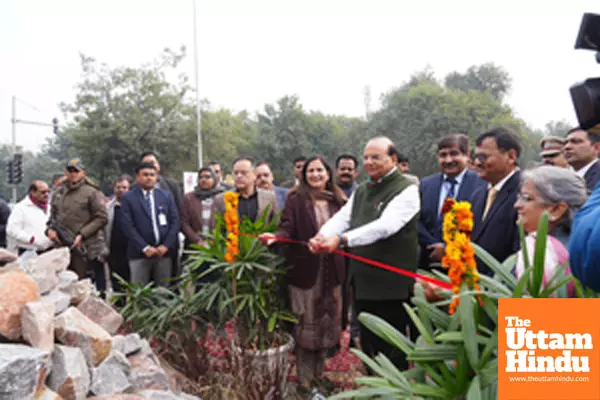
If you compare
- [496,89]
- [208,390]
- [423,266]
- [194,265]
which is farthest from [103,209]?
[496,89]

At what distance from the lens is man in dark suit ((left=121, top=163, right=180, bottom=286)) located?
5230 mm

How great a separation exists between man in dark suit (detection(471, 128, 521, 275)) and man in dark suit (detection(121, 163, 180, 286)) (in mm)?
3443

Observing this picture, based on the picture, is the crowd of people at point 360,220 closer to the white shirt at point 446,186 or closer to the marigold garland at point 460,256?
the white shirt at point 446,186

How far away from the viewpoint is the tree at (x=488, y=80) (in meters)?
45.0

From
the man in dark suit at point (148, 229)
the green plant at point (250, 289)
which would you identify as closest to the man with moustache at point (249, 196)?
the green plant at point (250, 289)

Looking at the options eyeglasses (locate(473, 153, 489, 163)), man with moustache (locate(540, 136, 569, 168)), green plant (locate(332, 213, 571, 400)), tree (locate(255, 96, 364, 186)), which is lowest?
green plant (locate(332, 213, 571, 400))

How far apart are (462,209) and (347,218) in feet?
5.53

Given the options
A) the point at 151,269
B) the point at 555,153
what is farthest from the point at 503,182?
the point at 151,269

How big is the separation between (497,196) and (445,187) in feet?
3.61

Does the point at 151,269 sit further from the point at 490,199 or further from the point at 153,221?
the point at 490,199

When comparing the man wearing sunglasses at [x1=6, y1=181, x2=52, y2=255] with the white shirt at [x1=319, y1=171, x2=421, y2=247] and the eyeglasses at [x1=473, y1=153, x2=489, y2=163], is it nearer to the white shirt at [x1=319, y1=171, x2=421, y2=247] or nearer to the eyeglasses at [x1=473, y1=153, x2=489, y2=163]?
the white shirt at [x1=319, y1=171, x2=421, y2=247]

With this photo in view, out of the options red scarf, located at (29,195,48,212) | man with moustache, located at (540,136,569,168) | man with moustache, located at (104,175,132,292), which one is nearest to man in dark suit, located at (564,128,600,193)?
man with moustache, located at (540,136,569,168)

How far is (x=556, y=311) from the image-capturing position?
1630 mm

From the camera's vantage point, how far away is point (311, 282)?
3.91m
